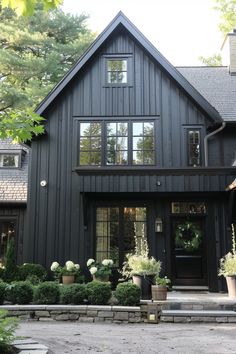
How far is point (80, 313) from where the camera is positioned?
328 inches

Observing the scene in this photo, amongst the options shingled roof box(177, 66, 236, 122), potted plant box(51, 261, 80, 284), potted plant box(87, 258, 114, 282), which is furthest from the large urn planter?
shingled roof box(177, 66, 236, 122)

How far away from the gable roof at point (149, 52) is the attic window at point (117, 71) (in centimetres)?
70

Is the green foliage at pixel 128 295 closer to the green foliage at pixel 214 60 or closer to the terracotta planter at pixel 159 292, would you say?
the terracotta planter at pixel 159 292

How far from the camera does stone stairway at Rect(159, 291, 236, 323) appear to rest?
809 centimetres

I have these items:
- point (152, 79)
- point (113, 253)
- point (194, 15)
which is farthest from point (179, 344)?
point (194, 15)

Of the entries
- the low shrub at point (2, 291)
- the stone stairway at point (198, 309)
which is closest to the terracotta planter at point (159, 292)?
the stone stairway at point (198, 309)

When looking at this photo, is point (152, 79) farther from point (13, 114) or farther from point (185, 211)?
point (13, 114)

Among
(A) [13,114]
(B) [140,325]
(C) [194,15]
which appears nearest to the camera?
(A) [13,114]

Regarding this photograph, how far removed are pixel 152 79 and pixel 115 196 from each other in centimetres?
370

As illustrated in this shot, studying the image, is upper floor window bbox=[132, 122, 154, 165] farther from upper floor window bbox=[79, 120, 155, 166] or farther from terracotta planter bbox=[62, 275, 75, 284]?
terracotta planter bbox=[62, 275, 75, 284]

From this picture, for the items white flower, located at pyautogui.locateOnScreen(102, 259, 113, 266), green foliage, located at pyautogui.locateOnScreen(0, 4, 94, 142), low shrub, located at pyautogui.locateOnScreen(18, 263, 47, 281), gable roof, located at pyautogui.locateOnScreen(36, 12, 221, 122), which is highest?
green foliage, located at pyautogui.locateOnScreen(0, 4, 94, 142)

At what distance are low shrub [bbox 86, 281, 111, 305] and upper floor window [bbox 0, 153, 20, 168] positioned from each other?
758 cm

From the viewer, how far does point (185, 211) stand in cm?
1136

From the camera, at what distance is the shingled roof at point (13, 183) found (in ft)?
43.3
